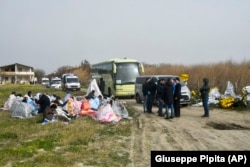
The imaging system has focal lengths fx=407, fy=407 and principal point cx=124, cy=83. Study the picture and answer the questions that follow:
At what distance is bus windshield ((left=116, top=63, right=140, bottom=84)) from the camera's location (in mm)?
31875

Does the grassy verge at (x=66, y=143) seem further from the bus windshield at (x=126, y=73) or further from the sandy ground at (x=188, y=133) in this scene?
the bus windshield at (x=126, y=73)

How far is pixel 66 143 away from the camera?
12422 mm

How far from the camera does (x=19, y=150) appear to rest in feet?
37.3

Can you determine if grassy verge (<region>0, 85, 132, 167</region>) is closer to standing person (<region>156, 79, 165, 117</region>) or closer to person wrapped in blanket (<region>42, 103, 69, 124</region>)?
person wrapped in blanket (<region>42, 103, 69, 124</region>)

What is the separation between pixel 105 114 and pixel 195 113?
5236mm

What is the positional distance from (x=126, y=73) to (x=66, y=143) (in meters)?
19.8

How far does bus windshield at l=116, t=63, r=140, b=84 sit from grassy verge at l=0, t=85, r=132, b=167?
46.4ft

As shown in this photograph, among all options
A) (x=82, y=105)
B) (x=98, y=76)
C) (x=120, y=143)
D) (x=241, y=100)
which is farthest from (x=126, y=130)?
(x=98, y=76)

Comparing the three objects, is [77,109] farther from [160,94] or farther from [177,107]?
[177,107]

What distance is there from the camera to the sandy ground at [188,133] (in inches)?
452

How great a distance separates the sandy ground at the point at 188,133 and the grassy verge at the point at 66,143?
440 mm

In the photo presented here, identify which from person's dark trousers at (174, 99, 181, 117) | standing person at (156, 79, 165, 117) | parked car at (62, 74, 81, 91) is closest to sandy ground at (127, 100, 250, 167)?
person's dark trousers at (174, 99, 181, 117)

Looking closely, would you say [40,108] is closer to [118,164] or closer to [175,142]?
[175,142]

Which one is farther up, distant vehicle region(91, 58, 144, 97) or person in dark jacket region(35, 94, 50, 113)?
distant vehicle region(91, 58, 144, 97)
